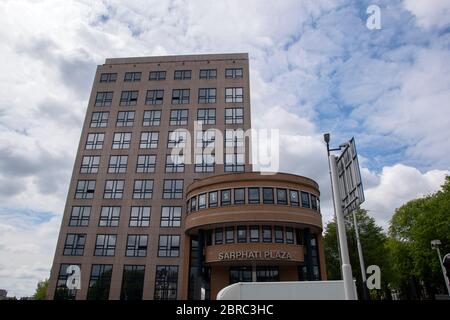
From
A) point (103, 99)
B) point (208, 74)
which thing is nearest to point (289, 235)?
point (208, 74)

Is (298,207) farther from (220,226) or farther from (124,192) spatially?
(124,192)

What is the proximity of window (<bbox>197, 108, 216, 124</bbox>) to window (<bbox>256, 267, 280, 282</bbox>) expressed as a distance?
24.1 m

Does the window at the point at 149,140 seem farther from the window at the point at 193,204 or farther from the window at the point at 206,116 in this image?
the window at the point at 193,204

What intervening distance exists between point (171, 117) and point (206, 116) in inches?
233

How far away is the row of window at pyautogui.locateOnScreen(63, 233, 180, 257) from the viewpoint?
141 ft

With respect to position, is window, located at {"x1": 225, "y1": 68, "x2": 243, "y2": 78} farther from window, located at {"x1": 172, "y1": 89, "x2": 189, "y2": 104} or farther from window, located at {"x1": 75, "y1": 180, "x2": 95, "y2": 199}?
window, located at {"x1": 75, "y1": 180, "x2": 95, "y2": 199}

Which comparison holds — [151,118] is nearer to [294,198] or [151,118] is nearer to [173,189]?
[173,189]

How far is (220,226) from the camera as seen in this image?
35500 millimetres

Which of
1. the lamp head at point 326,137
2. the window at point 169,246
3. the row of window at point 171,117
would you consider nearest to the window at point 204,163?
the row of window at point 171,117

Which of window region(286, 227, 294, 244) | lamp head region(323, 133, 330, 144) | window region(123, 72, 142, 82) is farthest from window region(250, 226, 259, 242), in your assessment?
window region(123, 72, 142, 82)

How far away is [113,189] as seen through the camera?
4741 cm

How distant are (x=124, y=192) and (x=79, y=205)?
22.7 ft

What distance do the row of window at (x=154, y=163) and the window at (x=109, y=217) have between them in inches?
236

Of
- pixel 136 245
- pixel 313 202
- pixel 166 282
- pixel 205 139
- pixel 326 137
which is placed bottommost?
pixel 166 282
